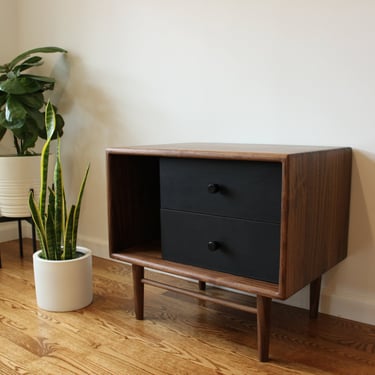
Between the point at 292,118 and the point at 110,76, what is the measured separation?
916 millimetres

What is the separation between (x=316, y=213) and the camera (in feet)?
4.12

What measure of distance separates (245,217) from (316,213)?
8.1 inches

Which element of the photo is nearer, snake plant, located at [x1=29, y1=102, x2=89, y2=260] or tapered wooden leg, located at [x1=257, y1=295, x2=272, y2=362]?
tapered wooden leg, located at [x1=257, y1=295, x2=272, y2=362]

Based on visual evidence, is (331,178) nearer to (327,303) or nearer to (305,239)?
(305,239)

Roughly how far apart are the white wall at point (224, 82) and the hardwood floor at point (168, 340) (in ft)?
0.63

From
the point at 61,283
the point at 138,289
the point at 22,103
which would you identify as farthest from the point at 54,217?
the point at 22,103

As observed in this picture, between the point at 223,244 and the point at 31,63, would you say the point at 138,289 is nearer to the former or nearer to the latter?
the point at 223,244

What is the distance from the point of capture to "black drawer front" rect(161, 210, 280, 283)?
1.19 meters

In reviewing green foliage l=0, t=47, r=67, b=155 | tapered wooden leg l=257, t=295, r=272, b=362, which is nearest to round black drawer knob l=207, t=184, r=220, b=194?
tapered wooden leg l=257, t=295, r=272, b=362

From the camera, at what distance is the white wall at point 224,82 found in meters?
1.42

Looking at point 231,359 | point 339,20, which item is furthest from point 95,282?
point 339,20

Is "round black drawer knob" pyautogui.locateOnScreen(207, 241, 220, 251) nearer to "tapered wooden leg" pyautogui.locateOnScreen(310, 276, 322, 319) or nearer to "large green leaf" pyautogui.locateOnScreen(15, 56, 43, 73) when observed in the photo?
"tapered wooden leg" pyautogui.locateOnScreen(310, 276, 322, 319)

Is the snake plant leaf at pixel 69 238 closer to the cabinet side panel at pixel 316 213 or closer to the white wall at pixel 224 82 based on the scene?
the white wall at pixel 224 82

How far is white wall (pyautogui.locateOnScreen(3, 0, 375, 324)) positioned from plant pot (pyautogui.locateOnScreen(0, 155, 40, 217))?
28 centimetres
